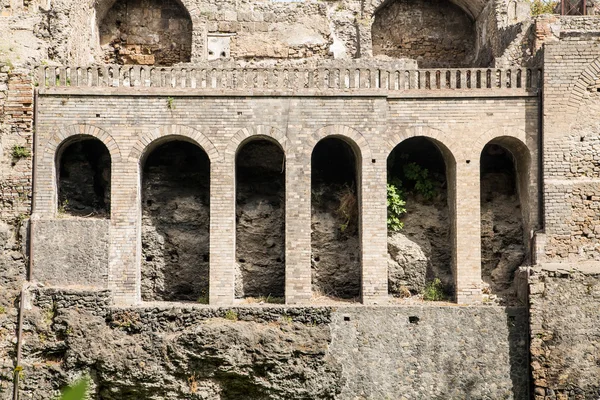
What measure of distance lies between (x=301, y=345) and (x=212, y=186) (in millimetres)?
3835

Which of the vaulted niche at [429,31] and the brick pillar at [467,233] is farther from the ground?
the vaulted niche at [429,31]

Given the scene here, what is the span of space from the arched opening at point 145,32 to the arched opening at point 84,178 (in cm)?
485

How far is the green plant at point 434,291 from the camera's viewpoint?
14047 millimetres

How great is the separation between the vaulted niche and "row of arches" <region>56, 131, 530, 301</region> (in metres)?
4.78

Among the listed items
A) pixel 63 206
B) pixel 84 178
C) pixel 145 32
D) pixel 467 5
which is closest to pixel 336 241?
pixel 84 178

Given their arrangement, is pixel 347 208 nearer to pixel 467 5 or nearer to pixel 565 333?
pixel 565 333

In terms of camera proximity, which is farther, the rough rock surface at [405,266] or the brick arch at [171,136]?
the rough rock surface at [405,266]

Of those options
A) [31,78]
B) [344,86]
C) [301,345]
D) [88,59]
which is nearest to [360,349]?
[301,345]

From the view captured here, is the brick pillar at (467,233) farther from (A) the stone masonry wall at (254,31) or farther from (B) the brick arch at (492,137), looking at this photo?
(A) the stone masonry wall at (254,31)

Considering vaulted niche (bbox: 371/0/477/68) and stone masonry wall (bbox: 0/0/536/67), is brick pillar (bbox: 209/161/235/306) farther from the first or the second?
vaulted niche (bbox: 371/0/477/68)

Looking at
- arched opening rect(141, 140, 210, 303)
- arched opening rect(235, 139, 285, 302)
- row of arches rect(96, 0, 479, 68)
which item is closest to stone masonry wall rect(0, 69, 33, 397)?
arched opening rect(141, 140, 210, 303)

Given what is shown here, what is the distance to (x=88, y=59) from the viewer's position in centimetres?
1677

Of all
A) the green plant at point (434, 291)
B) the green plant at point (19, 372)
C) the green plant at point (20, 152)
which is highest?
the green plant at point (20, 152)

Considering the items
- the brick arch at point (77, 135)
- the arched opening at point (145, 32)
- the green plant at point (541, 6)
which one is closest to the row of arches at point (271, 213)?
the brick arch at point (77, 135)
